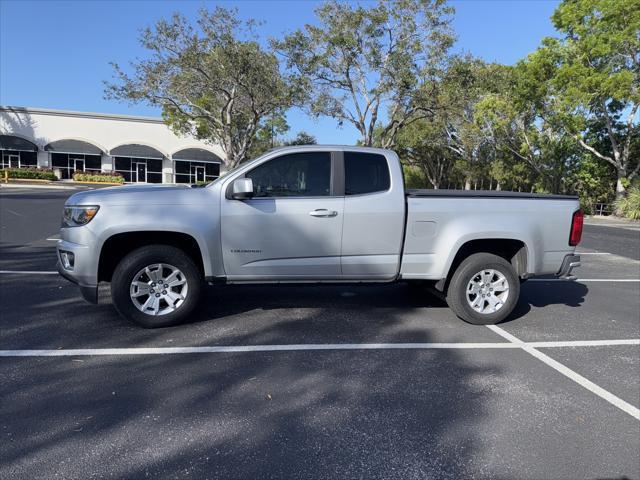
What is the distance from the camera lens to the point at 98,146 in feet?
154

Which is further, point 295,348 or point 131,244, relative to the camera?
point 131,244

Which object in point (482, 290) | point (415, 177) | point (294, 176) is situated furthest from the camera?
point (415, 177)

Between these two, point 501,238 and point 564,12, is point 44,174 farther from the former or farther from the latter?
point 501,238

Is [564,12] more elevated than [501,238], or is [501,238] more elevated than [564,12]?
[564,12]

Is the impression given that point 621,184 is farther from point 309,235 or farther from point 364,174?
point 309,235

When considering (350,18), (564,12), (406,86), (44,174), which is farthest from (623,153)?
(44,174)

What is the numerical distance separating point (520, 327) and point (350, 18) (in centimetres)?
1831

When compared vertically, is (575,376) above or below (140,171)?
below

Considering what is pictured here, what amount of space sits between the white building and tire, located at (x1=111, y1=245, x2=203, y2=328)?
46.6 m

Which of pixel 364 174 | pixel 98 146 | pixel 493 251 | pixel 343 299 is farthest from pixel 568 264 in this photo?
pixel 98 146

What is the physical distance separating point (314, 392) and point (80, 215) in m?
2.98

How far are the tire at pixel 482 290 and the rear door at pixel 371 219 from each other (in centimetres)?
77

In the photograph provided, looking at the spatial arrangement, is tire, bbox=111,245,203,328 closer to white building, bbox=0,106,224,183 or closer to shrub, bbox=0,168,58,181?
shrub, bbox=0,168,58,181

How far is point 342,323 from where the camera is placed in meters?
5.21
